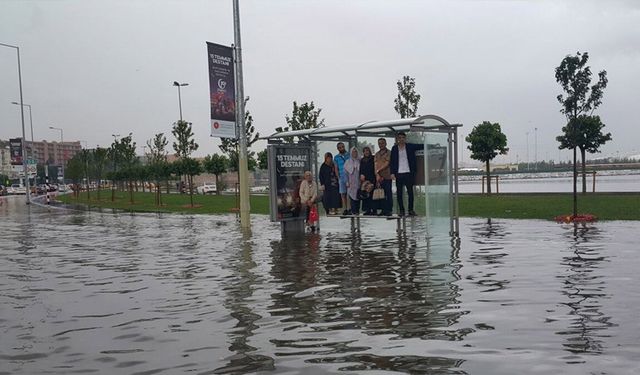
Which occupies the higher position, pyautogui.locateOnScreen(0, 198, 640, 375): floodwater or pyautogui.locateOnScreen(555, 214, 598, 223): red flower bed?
pyautogui.locateOnScreen(555, 214, 598, 223): red flower bed

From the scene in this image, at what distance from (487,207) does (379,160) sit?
11.6 m

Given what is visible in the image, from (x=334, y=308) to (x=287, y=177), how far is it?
10.2 m

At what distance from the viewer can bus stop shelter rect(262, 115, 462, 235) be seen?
14.1 meters

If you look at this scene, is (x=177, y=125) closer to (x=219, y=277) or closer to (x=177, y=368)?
(x=219, y=277)

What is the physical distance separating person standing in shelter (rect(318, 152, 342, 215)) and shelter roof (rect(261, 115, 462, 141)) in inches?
27.7

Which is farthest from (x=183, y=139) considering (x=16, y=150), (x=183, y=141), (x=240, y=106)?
(x=240, y=106)

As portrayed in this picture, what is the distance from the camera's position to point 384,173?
611 inches

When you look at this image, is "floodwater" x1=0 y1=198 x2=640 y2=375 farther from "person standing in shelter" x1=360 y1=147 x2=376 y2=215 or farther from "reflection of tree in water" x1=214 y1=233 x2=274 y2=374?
"person standing in shelter" x1=360 y1=147 x2=376 y2=215

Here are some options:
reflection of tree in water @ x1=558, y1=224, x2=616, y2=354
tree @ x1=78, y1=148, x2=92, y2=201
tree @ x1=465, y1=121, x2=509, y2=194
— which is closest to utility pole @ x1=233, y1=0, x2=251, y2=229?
reflection of tree in water @ x1=558, y1=224, x2=616, y2=354

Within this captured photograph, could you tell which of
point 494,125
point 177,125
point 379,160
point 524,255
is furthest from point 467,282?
point 177,125

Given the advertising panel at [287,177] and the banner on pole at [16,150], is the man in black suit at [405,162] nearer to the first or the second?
the advertising panel at [287,177]

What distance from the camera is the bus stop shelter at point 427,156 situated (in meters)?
14.1

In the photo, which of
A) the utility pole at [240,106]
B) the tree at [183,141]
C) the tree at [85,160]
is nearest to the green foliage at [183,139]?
the tree at [183,141]

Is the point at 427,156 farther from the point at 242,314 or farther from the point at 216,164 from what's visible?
the point at 216,164
